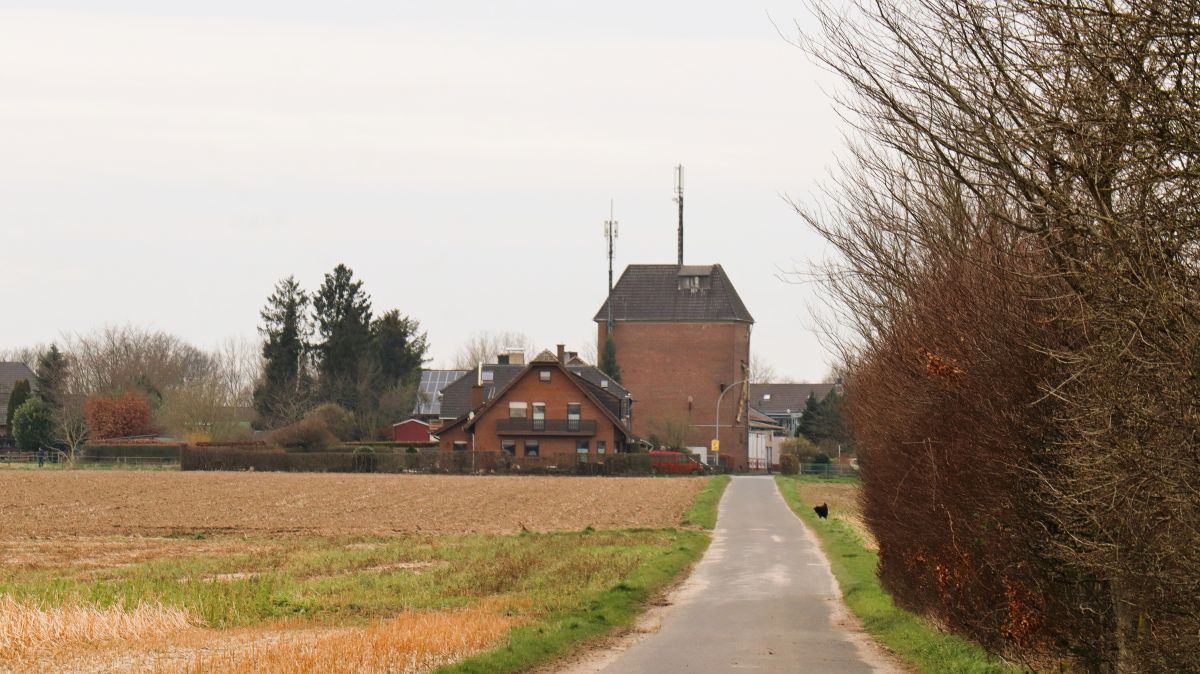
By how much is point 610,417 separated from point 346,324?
101 feet

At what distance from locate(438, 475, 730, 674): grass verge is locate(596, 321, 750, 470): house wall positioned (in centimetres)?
7163

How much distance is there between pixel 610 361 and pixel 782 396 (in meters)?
63.5

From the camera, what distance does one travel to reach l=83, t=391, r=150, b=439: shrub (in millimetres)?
97375

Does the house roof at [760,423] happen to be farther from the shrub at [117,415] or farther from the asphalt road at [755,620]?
the asphalt road at [755,620]

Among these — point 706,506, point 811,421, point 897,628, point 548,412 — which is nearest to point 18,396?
point 548,412

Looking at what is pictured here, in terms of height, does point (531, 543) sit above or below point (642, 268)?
below

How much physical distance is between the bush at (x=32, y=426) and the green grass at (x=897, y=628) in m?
77.1

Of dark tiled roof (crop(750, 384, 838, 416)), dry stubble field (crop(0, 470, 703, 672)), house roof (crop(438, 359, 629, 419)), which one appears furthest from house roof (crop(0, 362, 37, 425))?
dark tiled roof (crop(750, 384, 838, 416))

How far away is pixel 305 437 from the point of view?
86750 mm

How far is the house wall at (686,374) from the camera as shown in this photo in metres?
101

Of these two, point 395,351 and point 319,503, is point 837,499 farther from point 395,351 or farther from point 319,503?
point 395,351

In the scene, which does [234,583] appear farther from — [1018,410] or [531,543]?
[1018,410]

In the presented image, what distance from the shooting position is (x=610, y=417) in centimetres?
8831

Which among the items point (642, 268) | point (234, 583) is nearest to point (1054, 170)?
point (234, 583)
